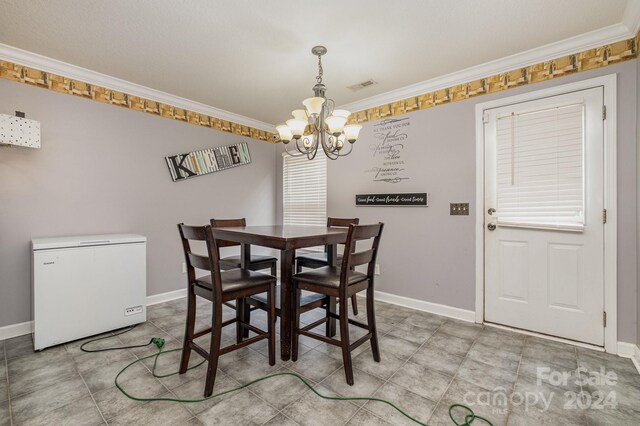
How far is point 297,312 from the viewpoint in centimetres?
197

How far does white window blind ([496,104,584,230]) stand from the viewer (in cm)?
232

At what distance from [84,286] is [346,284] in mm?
2247

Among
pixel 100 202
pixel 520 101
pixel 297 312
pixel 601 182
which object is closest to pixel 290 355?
pixel 297 312

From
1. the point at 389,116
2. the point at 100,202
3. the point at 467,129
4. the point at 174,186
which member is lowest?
the point at 100,202

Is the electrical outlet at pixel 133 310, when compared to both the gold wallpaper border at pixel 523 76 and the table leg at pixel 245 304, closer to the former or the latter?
the table leg at pixel 245 304

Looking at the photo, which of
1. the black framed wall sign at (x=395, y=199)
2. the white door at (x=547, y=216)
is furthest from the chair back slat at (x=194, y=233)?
the white door at (x=547, y=216)

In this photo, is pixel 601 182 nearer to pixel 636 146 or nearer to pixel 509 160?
pixel 636 146

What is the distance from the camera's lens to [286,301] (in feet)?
6.48

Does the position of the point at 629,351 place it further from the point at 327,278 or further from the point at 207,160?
the point at 207,160

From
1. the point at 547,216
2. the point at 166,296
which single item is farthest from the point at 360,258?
the point at 166,296

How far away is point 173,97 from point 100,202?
147cm

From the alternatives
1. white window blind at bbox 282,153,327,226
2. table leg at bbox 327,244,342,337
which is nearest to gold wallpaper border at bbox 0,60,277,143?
white window blind at bbox 282,153,327,226

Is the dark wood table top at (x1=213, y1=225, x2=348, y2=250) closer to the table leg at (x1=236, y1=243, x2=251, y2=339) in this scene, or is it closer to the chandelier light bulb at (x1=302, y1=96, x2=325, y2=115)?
the table leg at (x1=236, y1=243, x2=251, y2=339)

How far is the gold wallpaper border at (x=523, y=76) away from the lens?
217 cm
